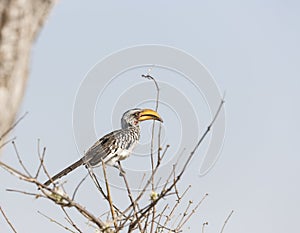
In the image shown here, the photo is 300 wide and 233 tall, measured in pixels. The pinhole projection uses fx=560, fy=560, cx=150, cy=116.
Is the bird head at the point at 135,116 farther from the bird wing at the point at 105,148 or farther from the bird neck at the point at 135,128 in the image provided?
the bird wing at the point at 105,148

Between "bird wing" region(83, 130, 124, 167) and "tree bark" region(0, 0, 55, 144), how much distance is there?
2.61m

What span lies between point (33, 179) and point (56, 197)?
8.9 inches

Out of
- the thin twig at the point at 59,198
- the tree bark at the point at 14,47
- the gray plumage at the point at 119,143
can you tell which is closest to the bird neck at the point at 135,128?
the gray plumage at the point at 119,143

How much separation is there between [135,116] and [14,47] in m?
3.64

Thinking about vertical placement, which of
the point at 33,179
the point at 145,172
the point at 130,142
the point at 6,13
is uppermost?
the point at 130,142

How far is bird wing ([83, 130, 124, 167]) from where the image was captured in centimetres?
405

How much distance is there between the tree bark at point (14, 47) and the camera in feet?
3.97

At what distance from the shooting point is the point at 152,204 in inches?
104

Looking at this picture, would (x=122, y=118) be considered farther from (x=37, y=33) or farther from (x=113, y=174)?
(x=37, y=33)

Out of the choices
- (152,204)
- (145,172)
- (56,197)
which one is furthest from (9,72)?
(145,172)

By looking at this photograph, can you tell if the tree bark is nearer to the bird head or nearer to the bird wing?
the bird wing

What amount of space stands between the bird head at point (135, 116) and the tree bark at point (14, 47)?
10.5 feet

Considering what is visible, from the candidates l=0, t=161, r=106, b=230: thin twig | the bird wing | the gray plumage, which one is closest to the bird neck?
the gray plumage

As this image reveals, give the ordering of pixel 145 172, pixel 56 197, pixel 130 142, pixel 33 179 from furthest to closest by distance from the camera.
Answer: pixel 130 142 → pixel 145 172 → pixel 56 197 → pixel 33 179
